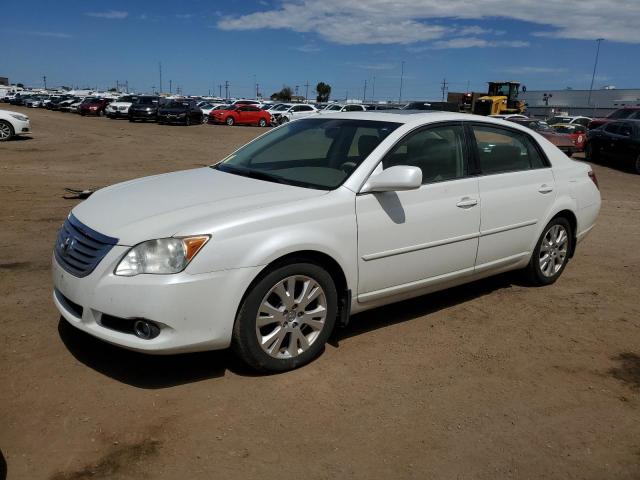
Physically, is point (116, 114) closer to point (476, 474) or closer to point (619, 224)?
point (619, 224)

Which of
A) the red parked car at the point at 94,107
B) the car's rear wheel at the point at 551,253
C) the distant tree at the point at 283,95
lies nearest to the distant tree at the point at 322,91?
the distant tree at the point at 283,95

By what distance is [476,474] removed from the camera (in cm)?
283

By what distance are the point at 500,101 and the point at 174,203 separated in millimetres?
33485

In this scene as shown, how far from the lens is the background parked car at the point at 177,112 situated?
3341 centimetres

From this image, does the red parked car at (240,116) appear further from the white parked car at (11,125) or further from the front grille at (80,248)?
the front grille at (80,248)

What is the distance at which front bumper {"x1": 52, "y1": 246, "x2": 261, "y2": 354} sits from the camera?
10.6 ft

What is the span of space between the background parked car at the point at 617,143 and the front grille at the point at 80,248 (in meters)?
17.6

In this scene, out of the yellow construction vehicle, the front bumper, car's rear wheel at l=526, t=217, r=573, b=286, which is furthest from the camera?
the yellow construction vehicle

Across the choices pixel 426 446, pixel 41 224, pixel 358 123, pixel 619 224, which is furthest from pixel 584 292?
pixel 41 224

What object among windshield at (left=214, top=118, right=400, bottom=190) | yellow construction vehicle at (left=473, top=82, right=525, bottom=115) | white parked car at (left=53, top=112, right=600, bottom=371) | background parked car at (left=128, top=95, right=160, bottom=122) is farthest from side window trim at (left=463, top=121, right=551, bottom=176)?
background parked car at (left=128, top=95, right=160, bottom=122)

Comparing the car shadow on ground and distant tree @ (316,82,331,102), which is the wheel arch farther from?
distant tree @ (316,82,331,102)

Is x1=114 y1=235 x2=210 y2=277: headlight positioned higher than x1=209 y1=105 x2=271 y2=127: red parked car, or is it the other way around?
x1=114 y1=235 x2=210 y2=277: headlight

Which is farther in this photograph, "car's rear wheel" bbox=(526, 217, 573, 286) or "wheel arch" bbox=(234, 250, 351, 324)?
"car's rear wheel" bbox=(526, 217, 573, 286)

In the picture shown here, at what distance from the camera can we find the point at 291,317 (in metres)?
3.69
